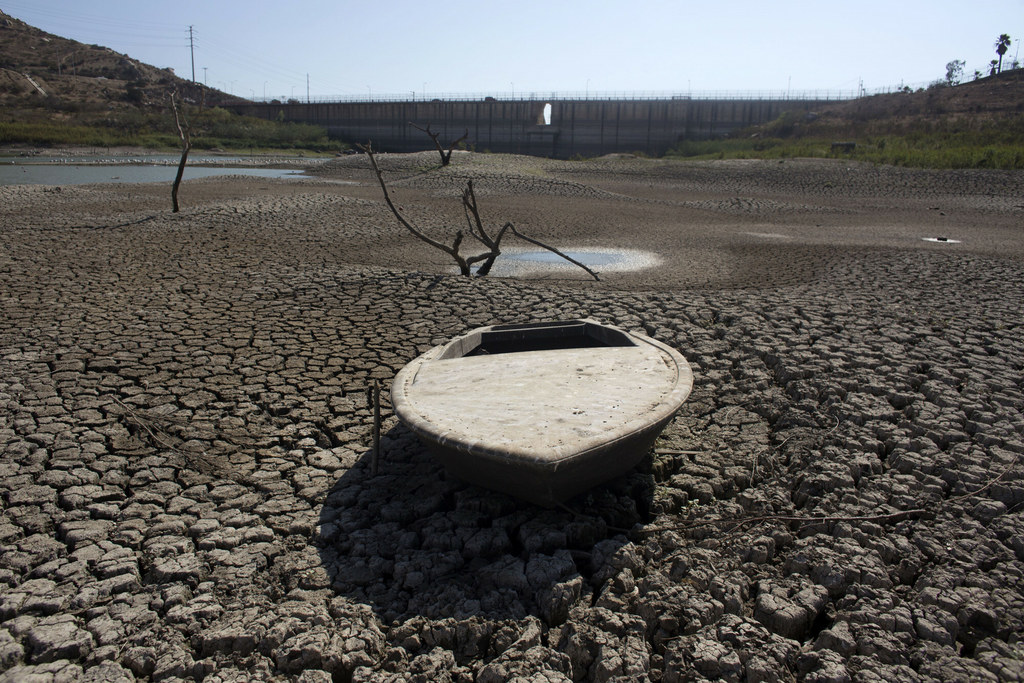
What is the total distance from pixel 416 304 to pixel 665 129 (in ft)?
195

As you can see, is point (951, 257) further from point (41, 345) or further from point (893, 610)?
point (41, 345)

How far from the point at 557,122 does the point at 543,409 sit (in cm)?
6673

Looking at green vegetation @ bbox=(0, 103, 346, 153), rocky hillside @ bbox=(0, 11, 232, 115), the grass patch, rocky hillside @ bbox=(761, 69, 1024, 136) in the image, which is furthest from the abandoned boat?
rocky hillside @ bbox=(0, 11, 232, 115)

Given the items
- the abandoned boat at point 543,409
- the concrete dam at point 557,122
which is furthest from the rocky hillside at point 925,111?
the abandoned boat at point 543,409

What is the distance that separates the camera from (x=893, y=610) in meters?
3.02

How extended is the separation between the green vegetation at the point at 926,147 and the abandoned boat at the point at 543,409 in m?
25.0

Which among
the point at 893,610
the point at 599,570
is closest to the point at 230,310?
the point at 599,570

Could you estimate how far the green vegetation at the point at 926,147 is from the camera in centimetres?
2408

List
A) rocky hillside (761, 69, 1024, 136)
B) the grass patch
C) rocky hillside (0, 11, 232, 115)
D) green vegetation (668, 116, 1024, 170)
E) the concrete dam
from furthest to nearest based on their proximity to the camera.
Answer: rocky hillside (0, 11, 232, 115) < the concrete dam < the grass patch < rocky hillside (761, 69, 1024, 136) < green vegetation (668, 116, 1024, 170)

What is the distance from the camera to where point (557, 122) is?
66562 mm

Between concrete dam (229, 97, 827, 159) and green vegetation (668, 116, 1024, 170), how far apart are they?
15525 millimetres

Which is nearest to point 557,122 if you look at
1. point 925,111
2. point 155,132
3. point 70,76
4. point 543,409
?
point 925,111

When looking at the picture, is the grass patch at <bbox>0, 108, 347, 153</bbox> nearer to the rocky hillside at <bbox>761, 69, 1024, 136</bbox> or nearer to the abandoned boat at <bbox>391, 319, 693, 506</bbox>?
the rocky hillside at <bbox>761, 69, 1024, 136</bbox>

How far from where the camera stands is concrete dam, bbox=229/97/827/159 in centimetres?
6044
